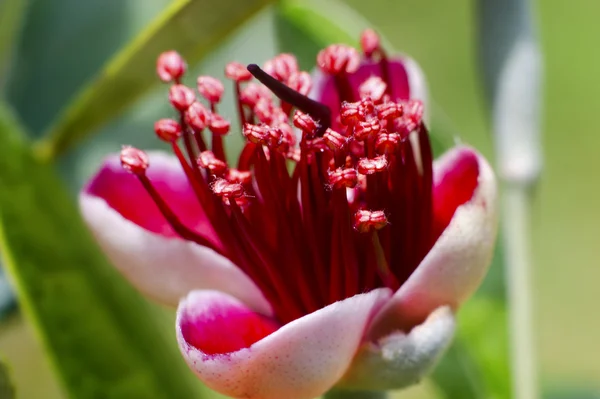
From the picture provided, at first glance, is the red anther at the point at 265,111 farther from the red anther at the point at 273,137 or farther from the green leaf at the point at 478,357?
the green leaf at the point at 478,357

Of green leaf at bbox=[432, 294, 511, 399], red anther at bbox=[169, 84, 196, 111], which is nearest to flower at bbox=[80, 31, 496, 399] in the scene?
red anther at bbox=[169, 84, 196, 111]

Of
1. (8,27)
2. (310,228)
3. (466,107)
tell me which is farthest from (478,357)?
(466,107)

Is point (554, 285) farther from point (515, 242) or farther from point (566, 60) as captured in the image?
point (515, 242)

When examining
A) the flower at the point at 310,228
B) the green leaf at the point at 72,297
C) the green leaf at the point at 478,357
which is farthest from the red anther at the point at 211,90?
the green leaf at the point at 478,357

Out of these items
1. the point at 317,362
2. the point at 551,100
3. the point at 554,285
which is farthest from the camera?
the point at 551,100

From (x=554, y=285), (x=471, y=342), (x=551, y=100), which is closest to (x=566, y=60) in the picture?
(x=551, y=100)

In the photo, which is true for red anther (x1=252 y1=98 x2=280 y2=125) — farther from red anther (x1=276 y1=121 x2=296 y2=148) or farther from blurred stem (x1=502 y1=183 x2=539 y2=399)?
blurred stem (x1=502 y1=183 x2=539 y2=399)
